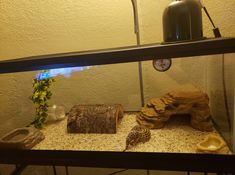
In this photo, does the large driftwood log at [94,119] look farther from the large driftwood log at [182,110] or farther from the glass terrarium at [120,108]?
the large driftwood log at [182,110]

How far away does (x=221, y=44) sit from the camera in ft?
1.41

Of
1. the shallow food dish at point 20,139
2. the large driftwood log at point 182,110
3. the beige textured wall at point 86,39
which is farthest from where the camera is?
the beige textured wall at point 86,39

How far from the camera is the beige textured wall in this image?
98 centimetres

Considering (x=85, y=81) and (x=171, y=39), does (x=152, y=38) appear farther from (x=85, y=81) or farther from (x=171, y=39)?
(x=171, y=39)

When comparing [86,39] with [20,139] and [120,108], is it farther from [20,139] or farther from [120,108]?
[20,139]

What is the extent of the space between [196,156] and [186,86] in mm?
527

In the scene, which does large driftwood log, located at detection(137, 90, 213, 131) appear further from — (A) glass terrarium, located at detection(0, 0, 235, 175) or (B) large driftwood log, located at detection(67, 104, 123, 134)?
(B) large driftwood log, located at detection(67, 104, 123, 134)

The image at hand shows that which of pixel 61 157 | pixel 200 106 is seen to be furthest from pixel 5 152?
pixel 200 106

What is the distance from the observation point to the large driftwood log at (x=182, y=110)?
876mm

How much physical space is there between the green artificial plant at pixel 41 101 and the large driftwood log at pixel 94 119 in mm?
186

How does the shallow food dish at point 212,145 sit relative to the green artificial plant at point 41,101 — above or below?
below

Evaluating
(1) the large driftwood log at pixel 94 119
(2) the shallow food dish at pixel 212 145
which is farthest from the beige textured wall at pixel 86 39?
(2) the shallow food dish at pixel 212 145

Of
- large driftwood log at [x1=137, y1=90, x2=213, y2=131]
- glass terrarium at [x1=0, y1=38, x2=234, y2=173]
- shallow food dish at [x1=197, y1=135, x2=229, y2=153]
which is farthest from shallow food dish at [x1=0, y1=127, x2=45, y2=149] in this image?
shallow food dish at [x1=197, y1=135, x2=229, y2=153]

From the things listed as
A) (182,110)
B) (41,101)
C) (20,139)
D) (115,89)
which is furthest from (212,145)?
(41,101)
